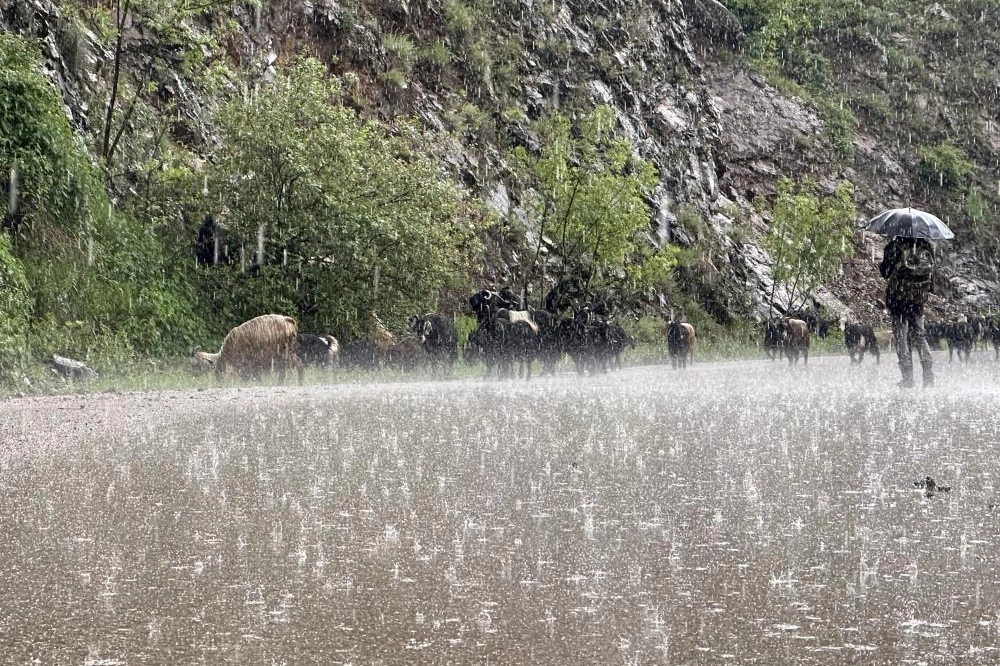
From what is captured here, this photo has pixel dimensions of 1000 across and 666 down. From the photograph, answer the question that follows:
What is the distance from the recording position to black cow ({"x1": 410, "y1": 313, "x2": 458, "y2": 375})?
2411cm

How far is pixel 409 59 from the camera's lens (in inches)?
1567

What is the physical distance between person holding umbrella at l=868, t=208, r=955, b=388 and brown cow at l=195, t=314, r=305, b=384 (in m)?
9.19

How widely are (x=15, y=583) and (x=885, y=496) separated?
514cm

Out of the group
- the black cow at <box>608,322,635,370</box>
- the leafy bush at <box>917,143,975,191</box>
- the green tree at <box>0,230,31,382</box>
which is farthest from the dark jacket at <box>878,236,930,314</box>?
the leafy bush at <box>917,143,975,191</box>

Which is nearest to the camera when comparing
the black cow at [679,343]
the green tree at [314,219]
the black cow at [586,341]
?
the green tree at [314,219]

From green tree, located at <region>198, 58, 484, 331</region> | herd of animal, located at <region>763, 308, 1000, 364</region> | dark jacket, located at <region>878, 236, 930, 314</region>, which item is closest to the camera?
Answer: dark jacket, located at <region>878, 236, 930, 314</region>

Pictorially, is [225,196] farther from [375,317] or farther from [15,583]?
[15,583]

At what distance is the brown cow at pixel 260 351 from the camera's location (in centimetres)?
2041

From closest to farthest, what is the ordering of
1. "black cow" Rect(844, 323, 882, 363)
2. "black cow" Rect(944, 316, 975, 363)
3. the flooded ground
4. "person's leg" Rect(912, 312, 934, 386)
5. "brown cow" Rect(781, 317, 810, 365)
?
the flooded ground < "person's leg" Rect(912, 312, 934, 386) < "brown cow" Rect(781, 317, 810, 365) < "black cow" Rect(844, 323, 882, 363) < "black cow" Rect(944, 316, 975, 363)

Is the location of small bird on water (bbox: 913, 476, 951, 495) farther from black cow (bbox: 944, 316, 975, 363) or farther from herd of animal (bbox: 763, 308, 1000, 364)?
black cow (bbox: 944, 316, 975, 363)

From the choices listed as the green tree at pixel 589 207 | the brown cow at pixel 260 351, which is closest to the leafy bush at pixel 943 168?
the green tree at pixel 589 207

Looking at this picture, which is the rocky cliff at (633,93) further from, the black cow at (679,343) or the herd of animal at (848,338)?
the black cow at (679,343)

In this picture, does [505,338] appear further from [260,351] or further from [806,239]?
[806,239]

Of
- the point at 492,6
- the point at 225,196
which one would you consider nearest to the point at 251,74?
the point at 225,196
